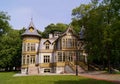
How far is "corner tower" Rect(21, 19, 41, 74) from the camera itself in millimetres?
47859

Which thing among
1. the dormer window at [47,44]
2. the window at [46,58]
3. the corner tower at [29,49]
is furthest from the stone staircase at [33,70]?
the dormer window at [47,44]

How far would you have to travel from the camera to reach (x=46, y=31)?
77.9 metres

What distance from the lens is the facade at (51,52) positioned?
46.6m

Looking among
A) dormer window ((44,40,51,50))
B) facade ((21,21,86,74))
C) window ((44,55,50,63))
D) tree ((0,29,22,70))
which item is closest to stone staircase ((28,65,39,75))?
facade ((21,21,86,74))

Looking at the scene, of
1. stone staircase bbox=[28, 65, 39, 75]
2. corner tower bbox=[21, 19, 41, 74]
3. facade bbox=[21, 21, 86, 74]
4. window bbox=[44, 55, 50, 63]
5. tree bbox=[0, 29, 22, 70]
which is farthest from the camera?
tree bbox=[0, 29, 22, 70]

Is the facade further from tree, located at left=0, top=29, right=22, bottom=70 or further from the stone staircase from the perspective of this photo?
tree, located at left=0, top=29, right=22, bottom=70

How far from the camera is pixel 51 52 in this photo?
48750 mm

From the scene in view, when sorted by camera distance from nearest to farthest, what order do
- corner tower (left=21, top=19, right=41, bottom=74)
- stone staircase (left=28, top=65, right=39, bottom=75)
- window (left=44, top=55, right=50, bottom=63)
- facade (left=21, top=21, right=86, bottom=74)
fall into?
stone staircase (left=28, top=65, right=39, bottom=75) < facade (left=21, top=21, right=86, bottom=74) < corner tower (left=21, top=19, right=41, bottom=74) < window (left=44, top=55, right=50, bottom=63)

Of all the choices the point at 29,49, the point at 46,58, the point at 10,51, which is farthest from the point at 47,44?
the point at 10,51

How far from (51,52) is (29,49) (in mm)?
4726

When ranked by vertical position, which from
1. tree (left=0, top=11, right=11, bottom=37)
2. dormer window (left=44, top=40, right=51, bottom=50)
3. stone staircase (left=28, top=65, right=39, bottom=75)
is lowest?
stone staircase (left=28, top=65, right=39, bottom=75)

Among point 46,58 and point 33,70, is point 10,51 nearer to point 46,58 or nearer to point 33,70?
point 46,58

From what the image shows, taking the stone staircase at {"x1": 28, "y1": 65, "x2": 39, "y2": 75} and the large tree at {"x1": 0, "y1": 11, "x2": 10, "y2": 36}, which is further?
the large tree at {"x1": 0, "y1": 11, "x2": 10, "y2": 36}

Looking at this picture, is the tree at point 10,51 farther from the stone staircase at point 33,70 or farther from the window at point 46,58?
the window at point 46,58
